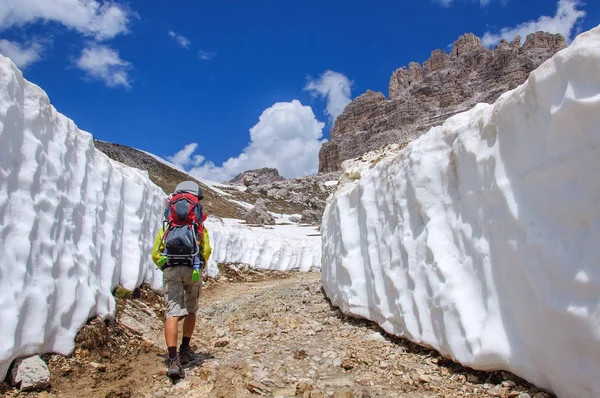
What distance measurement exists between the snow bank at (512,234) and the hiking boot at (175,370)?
271 centimetres

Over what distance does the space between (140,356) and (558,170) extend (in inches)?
190

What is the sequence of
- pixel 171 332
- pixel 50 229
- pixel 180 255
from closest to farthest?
pixel 171 332 < pixel 180 255 < pixel 50 229

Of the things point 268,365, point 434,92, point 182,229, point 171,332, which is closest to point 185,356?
point 171,332

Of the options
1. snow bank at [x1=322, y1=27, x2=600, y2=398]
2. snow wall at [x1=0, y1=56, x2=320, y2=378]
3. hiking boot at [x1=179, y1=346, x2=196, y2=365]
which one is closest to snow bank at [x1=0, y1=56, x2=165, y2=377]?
snow wall at [x1=0, y1=56, x2=320, y2=378]

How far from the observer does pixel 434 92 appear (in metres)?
122

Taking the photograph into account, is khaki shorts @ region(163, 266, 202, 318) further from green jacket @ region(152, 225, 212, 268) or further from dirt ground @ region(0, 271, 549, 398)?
dirt ground @ region(0, 271, 549, 398)

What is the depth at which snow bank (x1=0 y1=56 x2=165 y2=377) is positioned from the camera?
402cm

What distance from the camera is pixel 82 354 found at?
4.58 meters

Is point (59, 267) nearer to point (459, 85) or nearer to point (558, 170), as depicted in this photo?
point (558, 170)

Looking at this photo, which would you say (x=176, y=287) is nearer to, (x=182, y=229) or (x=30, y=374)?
(x=182, y=229)

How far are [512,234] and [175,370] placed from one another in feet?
11.4

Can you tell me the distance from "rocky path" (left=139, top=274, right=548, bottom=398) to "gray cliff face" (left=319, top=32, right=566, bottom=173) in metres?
99.0

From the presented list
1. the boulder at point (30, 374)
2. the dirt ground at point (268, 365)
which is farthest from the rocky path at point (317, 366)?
the boulder at point (30, 374)

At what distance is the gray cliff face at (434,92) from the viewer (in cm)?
11075
